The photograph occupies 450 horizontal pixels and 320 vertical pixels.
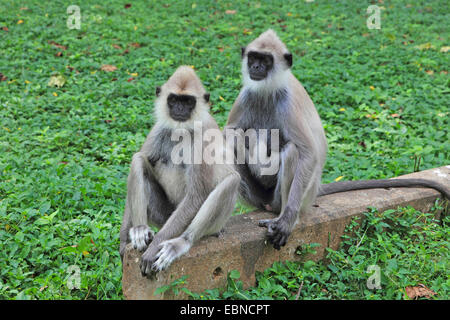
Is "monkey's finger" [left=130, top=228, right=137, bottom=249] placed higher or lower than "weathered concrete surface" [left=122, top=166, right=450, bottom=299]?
higher

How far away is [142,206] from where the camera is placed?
3.44 m

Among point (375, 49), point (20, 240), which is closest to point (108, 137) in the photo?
point (20, 240)

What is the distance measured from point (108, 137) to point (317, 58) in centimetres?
393

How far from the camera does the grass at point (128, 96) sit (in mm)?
4047

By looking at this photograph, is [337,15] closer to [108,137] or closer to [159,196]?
[108,137]

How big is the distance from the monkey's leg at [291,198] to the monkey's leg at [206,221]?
37cm

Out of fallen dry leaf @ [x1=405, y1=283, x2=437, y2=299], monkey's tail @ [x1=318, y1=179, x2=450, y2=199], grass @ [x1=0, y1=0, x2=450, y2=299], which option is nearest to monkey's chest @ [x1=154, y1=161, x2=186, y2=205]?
grass @ [x1=0, y1=0, x2=450, y2=299]

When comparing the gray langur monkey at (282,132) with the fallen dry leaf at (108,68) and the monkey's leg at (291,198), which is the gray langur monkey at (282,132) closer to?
the monkey's leg at (291,198)

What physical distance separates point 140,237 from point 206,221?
43cm

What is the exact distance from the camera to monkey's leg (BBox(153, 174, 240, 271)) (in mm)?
3174

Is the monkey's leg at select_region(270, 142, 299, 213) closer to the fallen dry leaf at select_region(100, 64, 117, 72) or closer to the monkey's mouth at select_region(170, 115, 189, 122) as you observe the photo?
the monkey's mouth at select_region(170, 115, 189, 122)

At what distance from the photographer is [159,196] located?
371 cm

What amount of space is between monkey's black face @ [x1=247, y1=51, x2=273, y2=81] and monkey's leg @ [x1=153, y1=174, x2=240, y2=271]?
1.02m

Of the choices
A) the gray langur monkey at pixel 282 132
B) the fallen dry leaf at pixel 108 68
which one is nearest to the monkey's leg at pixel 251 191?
the gray langur monkey at pixel 282 132
